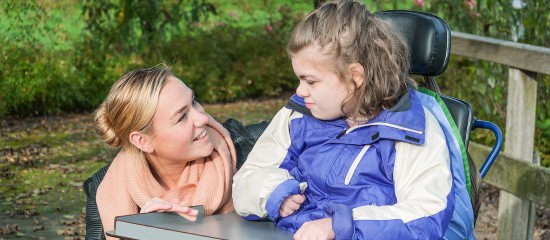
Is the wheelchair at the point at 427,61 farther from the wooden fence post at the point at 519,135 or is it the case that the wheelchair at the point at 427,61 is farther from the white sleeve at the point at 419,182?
the wooden fence post at the point at 519,135

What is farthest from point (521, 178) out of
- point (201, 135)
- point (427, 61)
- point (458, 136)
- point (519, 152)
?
point (201, 135)

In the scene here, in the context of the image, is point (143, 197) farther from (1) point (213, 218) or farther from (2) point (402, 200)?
(2) point (402, 200)

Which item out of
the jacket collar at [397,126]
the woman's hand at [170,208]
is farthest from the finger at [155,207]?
the jacket collar at [397,126]

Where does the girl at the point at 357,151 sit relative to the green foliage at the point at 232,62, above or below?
above

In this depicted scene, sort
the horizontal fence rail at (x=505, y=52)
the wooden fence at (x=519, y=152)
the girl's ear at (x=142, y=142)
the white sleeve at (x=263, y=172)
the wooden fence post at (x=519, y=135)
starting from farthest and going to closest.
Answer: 1. the wooden fence post at (x=519, y=135)
2. the wooden fence at (x=519, y=152)
3. the horizontal fence rail at (x=505, y=52)
4. the girl's ear at (x=142, y=142)
5. the white sleeve at (x=263, y=172)

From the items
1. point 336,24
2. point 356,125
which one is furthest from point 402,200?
point 336,24

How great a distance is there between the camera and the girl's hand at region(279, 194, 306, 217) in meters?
3.23

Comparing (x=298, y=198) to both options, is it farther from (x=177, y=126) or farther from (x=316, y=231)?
(x=177, y=126)

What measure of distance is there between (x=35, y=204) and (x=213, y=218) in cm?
347

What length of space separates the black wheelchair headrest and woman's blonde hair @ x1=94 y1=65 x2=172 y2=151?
0.82 meters

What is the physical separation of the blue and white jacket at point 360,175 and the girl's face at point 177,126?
188 millimetres

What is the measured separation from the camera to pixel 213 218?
332cm

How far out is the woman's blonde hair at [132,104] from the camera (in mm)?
3461

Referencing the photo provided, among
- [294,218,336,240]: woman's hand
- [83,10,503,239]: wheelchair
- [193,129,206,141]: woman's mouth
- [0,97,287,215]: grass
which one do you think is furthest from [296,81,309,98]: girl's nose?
[0,97,287,215]: grass
